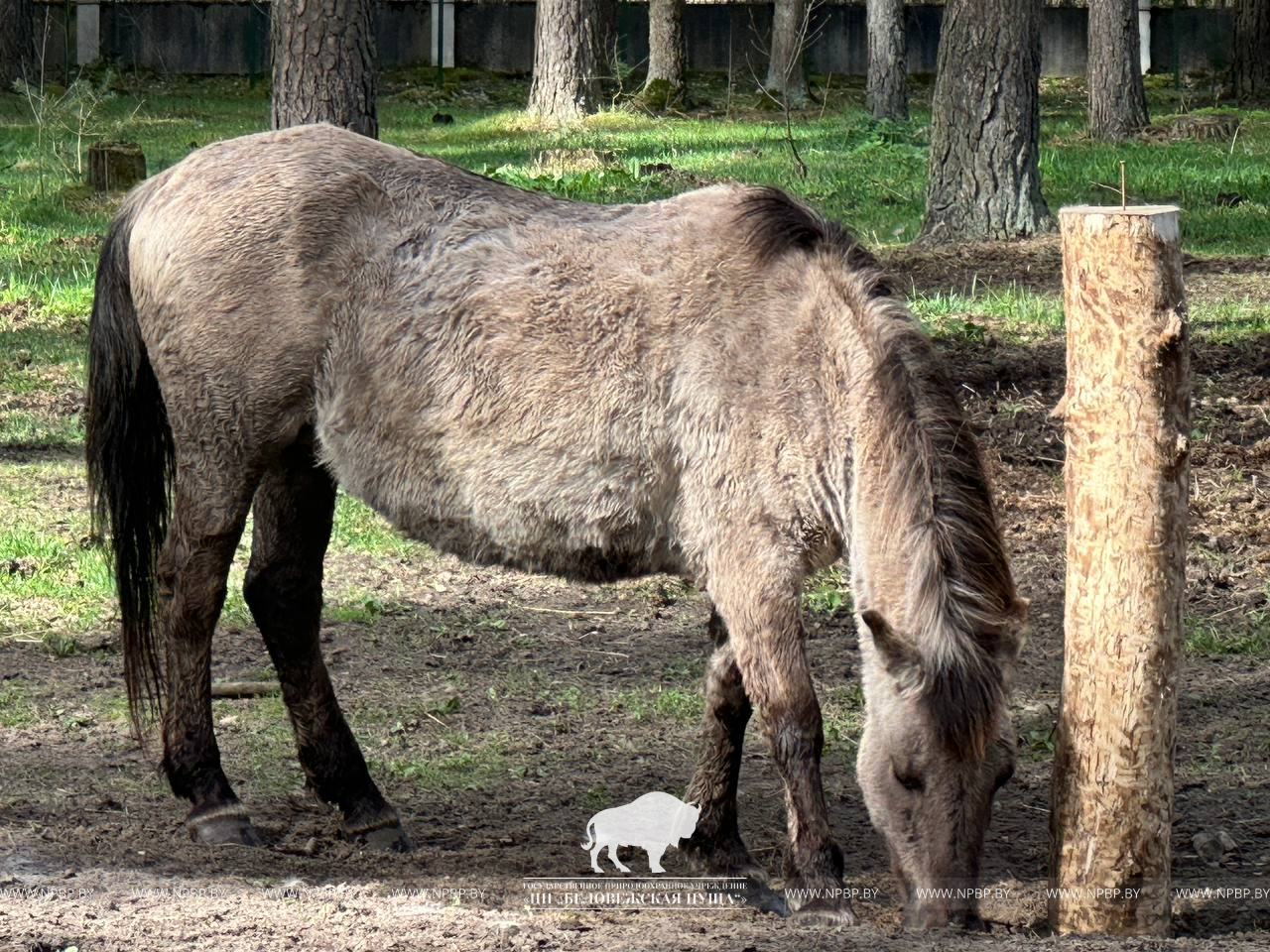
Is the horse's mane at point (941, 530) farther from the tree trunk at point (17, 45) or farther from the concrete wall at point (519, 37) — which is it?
the concrete wall at point (519, 37)

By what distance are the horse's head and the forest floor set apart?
133 mm

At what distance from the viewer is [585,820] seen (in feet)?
15.0

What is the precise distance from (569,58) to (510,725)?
50.3ft

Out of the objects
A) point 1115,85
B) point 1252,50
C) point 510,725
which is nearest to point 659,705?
→ point 510,725

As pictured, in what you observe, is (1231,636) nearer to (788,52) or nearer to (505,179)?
(505,179)

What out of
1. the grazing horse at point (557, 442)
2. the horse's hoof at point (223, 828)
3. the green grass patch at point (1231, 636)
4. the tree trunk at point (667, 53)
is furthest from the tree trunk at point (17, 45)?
the green grass patch at point (1231, 636)

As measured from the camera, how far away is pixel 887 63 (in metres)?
18.8

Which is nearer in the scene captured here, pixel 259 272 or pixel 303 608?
pixel 259 272

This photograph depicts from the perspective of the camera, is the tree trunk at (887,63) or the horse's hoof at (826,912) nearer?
the horse's hoof at (826,912)

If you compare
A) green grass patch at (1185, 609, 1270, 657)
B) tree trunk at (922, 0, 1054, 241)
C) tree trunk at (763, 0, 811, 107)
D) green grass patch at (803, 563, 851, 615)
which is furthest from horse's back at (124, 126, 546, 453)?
tree trunk at (763, 0, 811, 107)

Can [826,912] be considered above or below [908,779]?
→ below

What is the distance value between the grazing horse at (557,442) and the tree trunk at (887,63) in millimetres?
15060

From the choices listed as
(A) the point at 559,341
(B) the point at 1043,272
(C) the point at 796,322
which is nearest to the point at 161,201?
(A) the point at 559,341

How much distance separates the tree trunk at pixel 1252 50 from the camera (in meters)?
20.4
